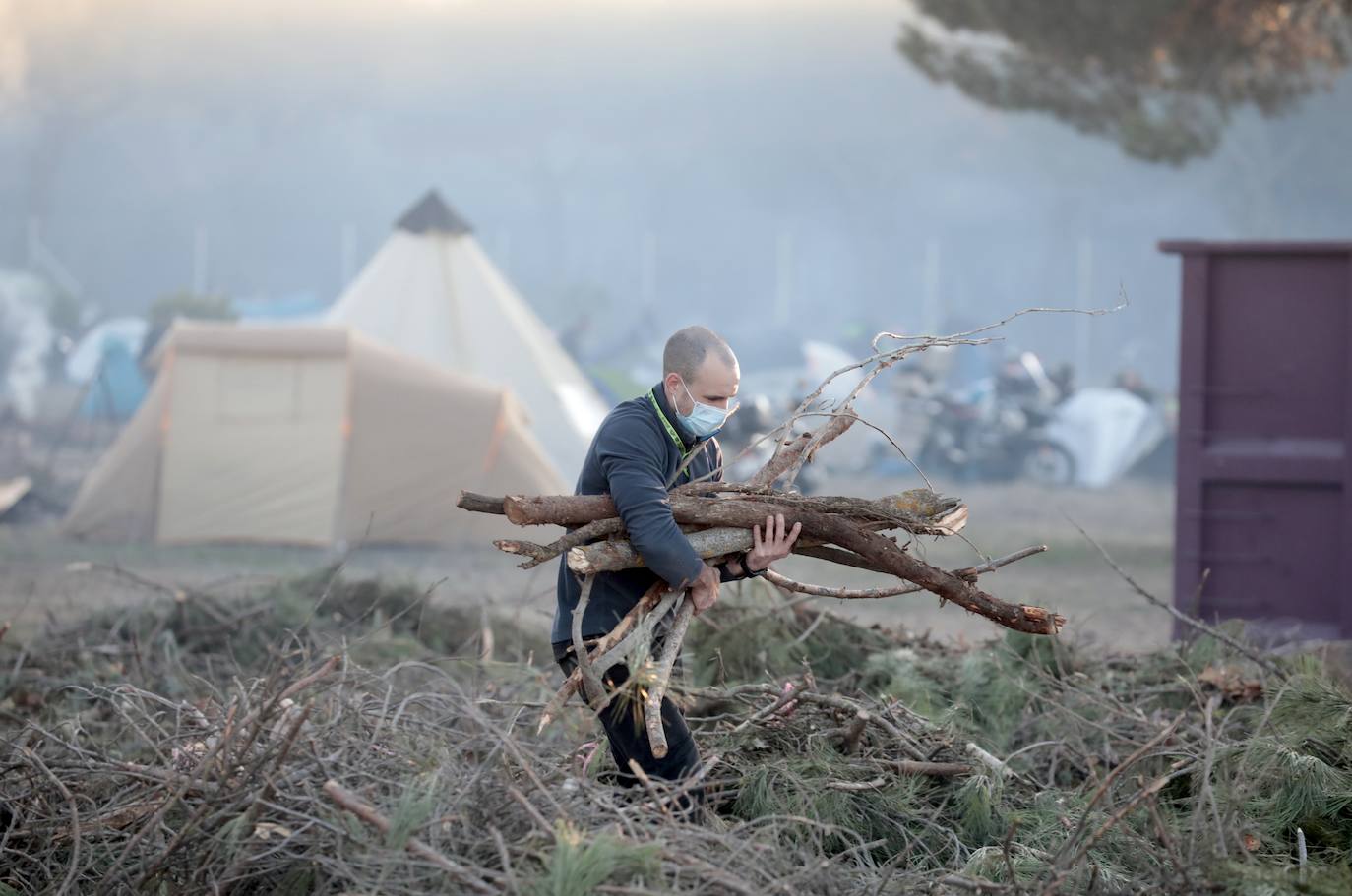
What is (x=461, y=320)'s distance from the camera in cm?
1348

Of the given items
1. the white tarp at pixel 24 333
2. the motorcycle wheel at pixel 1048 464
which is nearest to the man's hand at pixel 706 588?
the motorcycle wheel at pixel 1048 464

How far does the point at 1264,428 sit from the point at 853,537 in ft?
13.7

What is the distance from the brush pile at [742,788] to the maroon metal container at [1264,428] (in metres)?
2.01

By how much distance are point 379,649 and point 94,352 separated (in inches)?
748

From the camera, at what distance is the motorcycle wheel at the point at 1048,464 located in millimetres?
16219

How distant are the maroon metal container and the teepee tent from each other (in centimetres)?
716

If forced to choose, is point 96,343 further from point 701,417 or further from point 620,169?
point 701,417

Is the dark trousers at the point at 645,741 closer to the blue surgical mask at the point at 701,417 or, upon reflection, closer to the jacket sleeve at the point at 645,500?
the jacket sleeve at the point at 645,500

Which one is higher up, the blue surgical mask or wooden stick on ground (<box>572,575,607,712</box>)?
the blue surgical mask

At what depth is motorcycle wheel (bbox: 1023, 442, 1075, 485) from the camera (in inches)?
639

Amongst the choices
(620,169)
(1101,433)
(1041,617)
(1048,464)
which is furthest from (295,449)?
(620,169)

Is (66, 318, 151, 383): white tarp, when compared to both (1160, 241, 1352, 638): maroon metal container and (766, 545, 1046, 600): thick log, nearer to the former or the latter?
(1160, 241, 1352, 638): maroon metal container

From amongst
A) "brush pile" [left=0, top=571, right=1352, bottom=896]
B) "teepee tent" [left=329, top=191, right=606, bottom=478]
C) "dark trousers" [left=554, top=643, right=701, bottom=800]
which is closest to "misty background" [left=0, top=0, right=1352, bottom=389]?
"teepee tent" [left=329, top=191, right=606, bottom=478]

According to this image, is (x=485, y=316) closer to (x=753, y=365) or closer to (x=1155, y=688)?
(x=1155, y=688)
